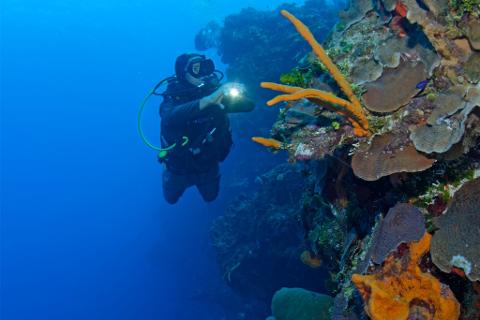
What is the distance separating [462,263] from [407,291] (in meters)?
0.31

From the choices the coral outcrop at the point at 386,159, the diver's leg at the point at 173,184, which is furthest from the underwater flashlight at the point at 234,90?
the diver's leg at the point at 173,184

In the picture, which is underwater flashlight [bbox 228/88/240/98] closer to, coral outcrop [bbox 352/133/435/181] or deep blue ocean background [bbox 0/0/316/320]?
coral outcrop [bbox 352/133/435/181]

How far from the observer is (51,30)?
297ft

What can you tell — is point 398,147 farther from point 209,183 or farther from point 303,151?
point 209,183

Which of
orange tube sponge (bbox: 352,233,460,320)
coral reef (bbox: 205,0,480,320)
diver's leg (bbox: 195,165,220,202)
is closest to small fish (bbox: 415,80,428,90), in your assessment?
coral reef (bbox: 205,0,480,320)

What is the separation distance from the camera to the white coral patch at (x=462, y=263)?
1.69 metres

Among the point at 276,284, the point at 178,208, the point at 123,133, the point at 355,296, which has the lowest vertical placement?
the point at 276,284

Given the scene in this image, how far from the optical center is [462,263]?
1.73m

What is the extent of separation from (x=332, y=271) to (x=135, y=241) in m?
32.2

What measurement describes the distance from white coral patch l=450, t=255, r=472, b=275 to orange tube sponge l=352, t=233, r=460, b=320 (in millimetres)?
129

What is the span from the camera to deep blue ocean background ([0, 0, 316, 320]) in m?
24.0

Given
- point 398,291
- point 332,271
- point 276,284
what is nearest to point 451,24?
point 398,291

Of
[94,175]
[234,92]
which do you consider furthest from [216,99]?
[94,175]

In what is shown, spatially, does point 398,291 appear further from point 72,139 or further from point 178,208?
point 72,139
